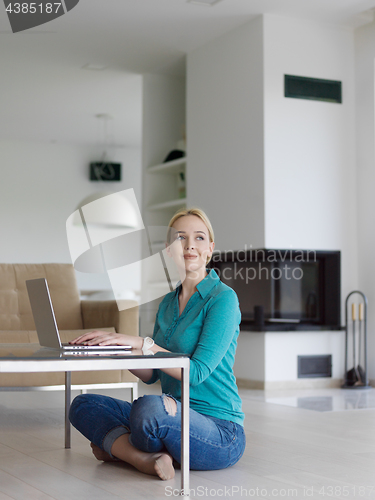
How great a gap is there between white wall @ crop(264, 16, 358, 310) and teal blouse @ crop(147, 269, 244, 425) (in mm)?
2822

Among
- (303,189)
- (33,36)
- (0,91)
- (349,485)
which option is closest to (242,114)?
(303,189)

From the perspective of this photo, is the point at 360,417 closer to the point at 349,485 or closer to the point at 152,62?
the point at 349,485

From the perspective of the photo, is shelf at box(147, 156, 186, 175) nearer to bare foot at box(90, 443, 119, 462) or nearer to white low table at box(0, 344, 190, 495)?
bare foot at box(90, 443, 119, 462)

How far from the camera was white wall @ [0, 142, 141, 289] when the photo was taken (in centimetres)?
892

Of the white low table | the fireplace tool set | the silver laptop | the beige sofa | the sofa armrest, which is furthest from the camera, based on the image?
the fireplace tool set

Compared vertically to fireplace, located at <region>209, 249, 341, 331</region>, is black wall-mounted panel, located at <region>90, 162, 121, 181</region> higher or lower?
higher

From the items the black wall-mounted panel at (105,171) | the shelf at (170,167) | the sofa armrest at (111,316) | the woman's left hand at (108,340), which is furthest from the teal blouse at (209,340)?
the black wall-mounted panel at (105,171)

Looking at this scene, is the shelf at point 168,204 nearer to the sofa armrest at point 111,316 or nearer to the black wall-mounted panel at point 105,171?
the sofa armrest at point 111,316

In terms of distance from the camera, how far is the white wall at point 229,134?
507cm

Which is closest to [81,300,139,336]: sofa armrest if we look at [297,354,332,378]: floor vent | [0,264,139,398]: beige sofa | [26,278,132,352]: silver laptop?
[0,264,139,398]: beige sofa

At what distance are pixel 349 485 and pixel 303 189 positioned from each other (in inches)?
130

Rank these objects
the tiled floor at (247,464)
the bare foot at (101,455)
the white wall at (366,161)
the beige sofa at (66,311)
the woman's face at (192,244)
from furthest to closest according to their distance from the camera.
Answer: the white wall at (366,161) → the beige sofa at (66,311) → the bare foot at (101,455) → the woman's face at (192,244) → the tiled floor at (247,464)

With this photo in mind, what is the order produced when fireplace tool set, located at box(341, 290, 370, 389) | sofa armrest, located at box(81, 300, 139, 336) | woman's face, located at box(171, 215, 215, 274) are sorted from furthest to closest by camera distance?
fireplace tool set, located at box(341, 290, 370, 389) < sofa armrest, located at box(81, 300, 139, 336) < woman's face, located at box(171, 215, 215, 274)

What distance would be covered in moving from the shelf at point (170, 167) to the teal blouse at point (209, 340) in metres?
3.95
